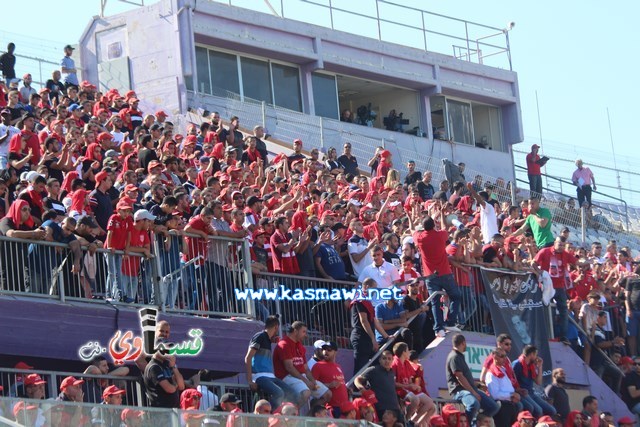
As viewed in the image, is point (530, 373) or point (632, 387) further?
point (632, 387)

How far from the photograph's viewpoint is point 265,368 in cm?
1708

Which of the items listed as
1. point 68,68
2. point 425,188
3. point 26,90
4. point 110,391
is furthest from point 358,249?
point 68,68

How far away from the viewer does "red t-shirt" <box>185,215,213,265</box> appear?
18263 millimetres

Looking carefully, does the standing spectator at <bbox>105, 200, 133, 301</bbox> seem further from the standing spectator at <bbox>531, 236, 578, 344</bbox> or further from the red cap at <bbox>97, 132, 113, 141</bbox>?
the standing spectator at <bbox>531, 236, 578, 344</bbox>

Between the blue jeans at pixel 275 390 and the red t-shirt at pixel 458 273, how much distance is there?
504 centimetres

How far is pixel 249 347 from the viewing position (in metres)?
17.2

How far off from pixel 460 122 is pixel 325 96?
15.8ft

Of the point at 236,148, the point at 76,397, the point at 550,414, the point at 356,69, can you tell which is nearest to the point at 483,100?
the point at 356,69

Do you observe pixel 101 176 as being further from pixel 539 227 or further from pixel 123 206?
pixel 539 227

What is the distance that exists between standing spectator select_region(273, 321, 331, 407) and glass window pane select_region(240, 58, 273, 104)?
17.1m

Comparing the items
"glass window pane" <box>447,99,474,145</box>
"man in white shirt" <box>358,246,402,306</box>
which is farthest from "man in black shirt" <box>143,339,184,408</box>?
"glass window pane" <box>447,99,474,145</box>

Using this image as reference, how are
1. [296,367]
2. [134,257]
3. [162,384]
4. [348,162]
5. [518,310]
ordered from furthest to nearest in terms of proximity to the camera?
[348,162] < [518,310] < [134,257] < [296,367] < [162,384]

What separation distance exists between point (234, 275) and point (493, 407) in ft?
12.4

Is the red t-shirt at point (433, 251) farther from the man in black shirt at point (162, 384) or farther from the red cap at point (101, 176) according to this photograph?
the man in black shirt at point (162, 384)
